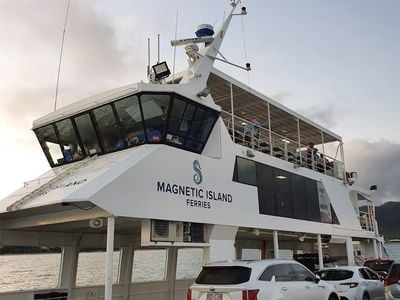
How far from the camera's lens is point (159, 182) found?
32.3 feet

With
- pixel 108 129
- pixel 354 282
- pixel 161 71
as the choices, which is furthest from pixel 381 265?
pixel 108 129

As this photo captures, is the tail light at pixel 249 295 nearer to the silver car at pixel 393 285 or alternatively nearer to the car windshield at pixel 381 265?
the silver car at pixel 393 285

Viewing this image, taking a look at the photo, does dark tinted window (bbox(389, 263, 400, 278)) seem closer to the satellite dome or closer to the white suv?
the white suv

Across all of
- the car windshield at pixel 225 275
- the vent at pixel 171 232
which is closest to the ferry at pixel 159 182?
the vent at pixel 171 232

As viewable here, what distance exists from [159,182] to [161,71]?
11.5ft

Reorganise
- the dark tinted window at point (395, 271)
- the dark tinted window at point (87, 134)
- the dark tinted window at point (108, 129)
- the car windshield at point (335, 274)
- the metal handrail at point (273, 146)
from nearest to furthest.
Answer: the dark tinted window at point (395, 271)
the dark tinted window at point (108, 129)
the dark tinted window at point (87, 134)
the car windshield at point (335, 274)
the metal handrail at point (273, 146)

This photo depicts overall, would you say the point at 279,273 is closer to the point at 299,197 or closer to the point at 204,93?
the point at 204,93

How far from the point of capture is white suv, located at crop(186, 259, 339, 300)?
762 centimetres

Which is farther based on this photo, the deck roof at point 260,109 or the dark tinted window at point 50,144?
the deck roof at point 260,109

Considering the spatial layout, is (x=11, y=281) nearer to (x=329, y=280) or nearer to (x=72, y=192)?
(x=72, y=192)

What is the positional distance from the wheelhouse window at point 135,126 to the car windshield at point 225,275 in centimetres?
348

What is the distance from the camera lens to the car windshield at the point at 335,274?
1166 centimetres

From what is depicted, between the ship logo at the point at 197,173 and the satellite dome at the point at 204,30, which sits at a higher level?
the satellite dome at the point at 204,30

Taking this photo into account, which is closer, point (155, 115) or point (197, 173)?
point (155, 115)
